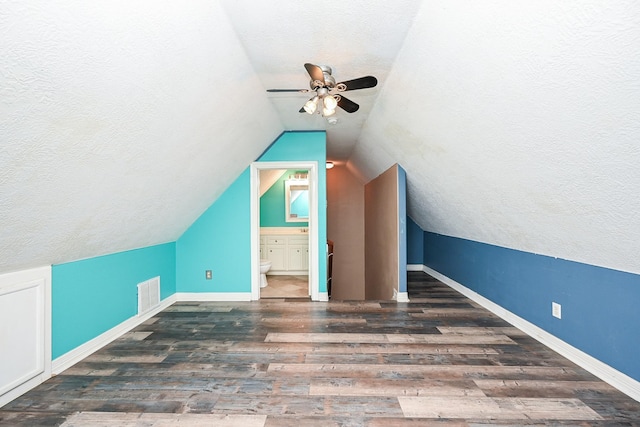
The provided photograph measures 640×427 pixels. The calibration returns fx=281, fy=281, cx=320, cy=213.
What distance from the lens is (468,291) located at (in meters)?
3.88

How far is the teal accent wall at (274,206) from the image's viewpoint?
19.4 feet

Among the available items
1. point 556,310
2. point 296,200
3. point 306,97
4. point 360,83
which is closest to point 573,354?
point 556,310

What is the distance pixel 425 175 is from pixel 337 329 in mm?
2025

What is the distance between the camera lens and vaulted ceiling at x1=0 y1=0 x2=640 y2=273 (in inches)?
47.1

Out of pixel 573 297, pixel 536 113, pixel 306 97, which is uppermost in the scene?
pixel 306 97

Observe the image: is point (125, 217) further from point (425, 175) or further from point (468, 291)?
point (468, 291)

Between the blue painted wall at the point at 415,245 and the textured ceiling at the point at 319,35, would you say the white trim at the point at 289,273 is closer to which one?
the blue painted wall at the point at 415,245

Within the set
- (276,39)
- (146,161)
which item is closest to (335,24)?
(276,39)

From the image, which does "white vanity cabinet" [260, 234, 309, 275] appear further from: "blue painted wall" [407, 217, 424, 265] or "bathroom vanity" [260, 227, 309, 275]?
"blue painted wall" [407, 217, 424, 265]

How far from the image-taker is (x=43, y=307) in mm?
2027

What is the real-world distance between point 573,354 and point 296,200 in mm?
4685

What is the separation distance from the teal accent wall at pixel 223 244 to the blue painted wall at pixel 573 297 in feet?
10.1

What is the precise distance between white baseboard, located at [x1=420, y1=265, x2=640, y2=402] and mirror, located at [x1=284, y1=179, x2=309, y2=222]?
3530 mm

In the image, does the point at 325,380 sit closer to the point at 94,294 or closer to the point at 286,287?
the point at 94,294
